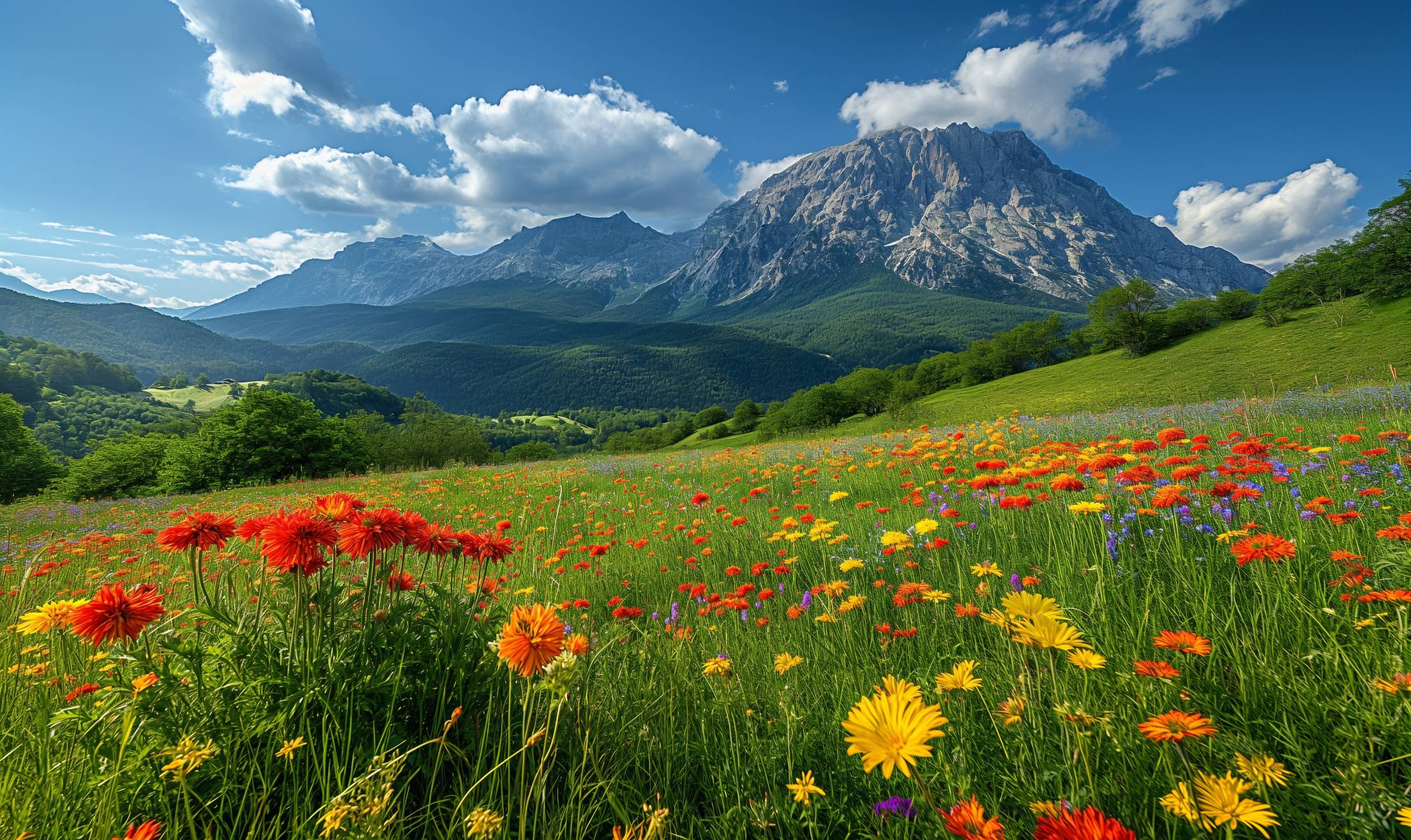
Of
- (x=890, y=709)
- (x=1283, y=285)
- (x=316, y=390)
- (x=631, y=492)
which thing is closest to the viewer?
(x=890, y=709)

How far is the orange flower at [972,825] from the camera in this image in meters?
0.80

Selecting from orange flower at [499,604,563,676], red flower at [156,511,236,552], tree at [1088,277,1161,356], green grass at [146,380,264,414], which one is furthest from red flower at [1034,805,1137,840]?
green grass at [146,380,264,414]

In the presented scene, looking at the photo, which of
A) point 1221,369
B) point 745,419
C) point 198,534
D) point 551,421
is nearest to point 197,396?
point 551,421

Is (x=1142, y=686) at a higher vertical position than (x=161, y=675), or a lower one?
lower

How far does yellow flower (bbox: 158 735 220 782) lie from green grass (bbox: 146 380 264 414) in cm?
13456

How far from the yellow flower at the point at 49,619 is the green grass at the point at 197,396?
133686 mm

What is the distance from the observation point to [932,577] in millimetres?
3076

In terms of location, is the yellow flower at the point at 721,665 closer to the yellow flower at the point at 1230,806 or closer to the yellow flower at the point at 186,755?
the yellow flower at the point at 1230,806

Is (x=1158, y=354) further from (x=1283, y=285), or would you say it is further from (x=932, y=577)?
(x=932, y=577)

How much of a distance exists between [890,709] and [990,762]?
0.83 m

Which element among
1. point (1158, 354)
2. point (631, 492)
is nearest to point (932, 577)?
point (631, 492)

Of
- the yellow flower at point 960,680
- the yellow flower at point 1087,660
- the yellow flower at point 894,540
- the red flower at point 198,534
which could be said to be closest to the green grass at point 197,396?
the red flower at point 198,534

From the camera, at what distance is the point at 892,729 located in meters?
0.91

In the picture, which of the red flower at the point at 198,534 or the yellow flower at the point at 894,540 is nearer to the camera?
the red flower at the point at 198,534
